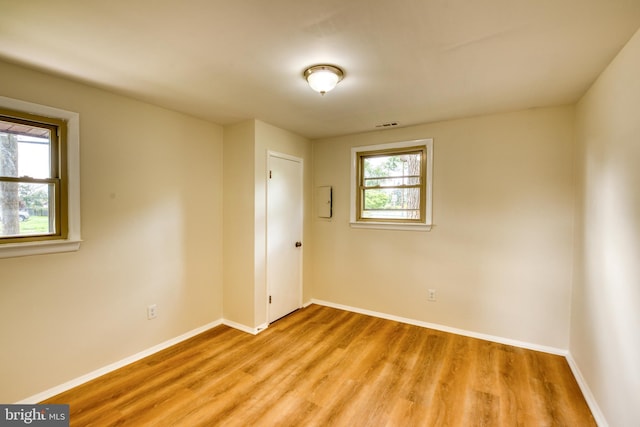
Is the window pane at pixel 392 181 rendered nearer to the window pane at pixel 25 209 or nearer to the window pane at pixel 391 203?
the window pane at pixel 391 203

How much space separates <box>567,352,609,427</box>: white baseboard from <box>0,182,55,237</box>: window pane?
4.11m

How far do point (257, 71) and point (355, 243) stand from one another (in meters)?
2.49

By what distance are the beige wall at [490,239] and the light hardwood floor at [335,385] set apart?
0.36 metres

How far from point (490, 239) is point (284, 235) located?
2367 millimetres

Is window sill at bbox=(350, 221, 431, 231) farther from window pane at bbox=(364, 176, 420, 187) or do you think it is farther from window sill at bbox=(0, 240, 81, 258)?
window sill at bbox=(0, 240, 81, 258)

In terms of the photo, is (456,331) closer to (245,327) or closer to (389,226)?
(389,226)

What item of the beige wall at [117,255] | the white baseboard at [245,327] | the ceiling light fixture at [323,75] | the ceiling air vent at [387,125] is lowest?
the white baseboard at [245,327]

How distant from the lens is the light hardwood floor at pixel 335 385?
1940 mm

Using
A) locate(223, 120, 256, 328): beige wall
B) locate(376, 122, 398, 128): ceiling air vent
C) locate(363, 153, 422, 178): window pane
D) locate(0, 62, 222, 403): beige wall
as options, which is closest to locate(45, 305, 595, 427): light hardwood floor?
locate(0, 62, 222, 403): beige wall

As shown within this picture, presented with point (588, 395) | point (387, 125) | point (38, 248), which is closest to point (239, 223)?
point (38, 248)

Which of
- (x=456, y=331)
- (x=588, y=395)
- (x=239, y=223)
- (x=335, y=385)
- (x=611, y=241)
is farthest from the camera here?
(x=239, y=223)

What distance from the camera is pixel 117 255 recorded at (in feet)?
8.19

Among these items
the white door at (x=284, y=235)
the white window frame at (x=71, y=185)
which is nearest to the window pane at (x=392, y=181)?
the white door at (x=284, y=235)

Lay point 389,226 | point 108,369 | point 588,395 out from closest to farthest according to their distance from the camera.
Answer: point 588,395 → point 108,369 → point 389,226
